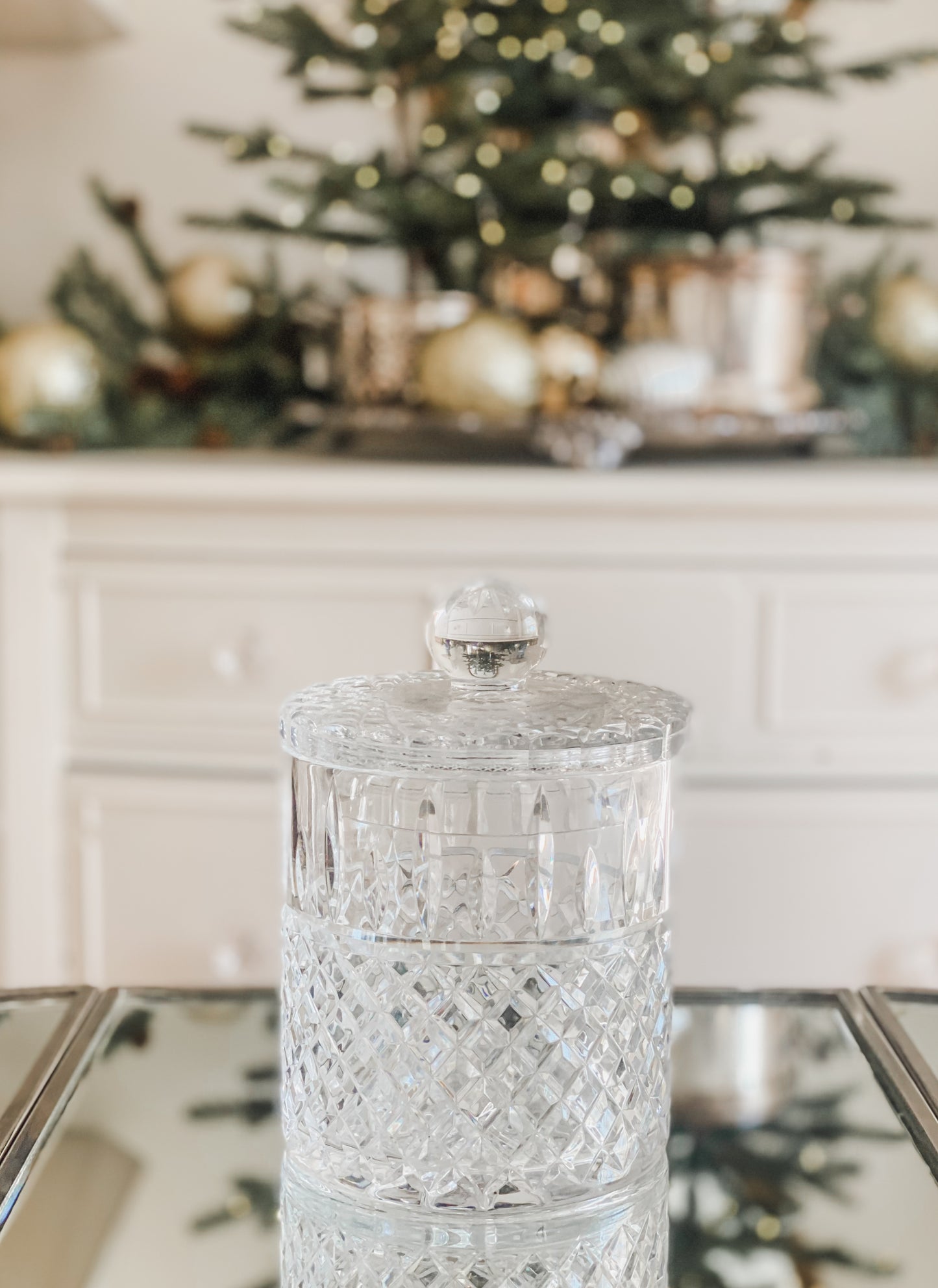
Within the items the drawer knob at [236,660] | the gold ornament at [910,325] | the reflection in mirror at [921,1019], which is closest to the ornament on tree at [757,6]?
the gold ornament at [910,325]

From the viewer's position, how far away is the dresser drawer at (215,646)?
1183 millimetres

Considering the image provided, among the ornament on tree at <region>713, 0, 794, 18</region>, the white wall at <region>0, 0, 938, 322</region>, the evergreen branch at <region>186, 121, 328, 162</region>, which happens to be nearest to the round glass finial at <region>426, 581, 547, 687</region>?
the evergreen branch at <region>186, 121, 328, 162</region>

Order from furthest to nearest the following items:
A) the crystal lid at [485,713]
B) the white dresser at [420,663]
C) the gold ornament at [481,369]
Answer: the gold ornament at [481,369] < the white dresser at [420,663] < the crystal lid at [485,713]

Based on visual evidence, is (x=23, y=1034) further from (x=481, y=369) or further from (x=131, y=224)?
(x=131, y=224)

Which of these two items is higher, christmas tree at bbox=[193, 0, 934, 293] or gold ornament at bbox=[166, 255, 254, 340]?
christmas tree at bbox=[193, 0, 934, 293]

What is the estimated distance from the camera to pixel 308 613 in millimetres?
1187

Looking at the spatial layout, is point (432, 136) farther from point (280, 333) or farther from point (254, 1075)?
point (254, 1075)

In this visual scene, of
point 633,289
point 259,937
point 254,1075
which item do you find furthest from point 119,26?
point 254,1075

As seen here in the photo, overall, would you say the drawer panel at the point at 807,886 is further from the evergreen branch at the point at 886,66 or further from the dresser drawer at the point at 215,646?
the evergreen branch at the point at 886,66

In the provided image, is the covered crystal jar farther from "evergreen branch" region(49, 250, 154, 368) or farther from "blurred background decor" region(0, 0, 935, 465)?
"evergreen branch" region(49, 250, 154, 368)

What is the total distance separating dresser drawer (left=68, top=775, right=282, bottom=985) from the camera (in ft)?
3.97

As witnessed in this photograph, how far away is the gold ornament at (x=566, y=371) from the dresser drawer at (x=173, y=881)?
46cm

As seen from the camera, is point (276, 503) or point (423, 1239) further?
point (276, 503)

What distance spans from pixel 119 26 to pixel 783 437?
85 cm
